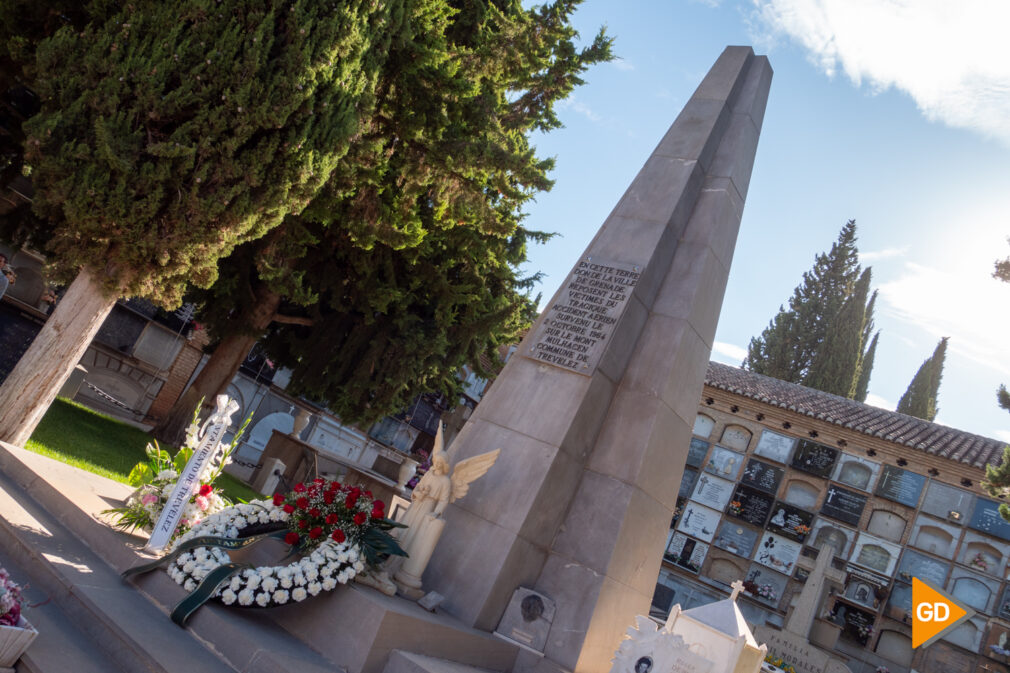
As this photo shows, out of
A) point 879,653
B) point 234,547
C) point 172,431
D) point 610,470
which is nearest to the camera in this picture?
point 234,547

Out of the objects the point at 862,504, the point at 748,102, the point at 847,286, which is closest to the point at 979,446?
the point at 862,504

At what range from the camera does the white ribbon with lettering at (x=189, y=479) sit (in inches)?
227

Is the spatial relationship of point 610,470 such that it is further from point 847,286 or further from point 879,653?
point 847,286

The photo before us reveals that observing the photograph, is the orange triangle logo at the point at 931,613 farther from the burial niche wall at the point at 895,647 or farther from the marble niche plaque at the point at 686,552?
the marble niche plaque at the point at 686,552

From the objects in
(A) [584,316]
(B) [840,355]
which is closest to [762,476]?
(B) [840,355]

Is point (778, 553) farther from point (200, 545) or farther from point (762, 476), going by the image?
point (200, 545)

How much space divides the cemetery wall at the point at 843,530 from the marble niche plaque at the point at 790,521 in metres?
0.04

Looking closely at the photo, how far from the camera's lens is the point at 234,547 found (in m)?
5.44

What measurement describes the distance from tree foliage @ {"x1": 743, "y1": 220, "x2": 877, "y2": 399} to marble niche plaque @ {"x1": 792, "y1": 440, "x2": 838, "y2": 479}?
1095 cm

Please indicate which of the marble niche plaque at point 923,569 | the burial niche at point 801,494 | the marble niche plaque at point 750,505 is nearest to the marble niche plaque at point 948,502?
the marble niche plaque at point 923,569

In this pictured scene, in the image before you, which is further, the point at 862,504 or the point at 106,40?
the point at 862,504

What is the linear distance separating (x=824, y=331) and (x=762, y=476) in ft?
52.4

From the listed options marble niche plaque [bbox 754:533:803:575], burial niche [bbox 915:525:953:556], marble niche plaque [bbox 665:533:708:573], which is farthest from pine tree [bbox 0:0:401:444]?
burial niche [bbox 915:525:953:556]

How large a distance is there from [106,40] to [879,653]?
103 ft
